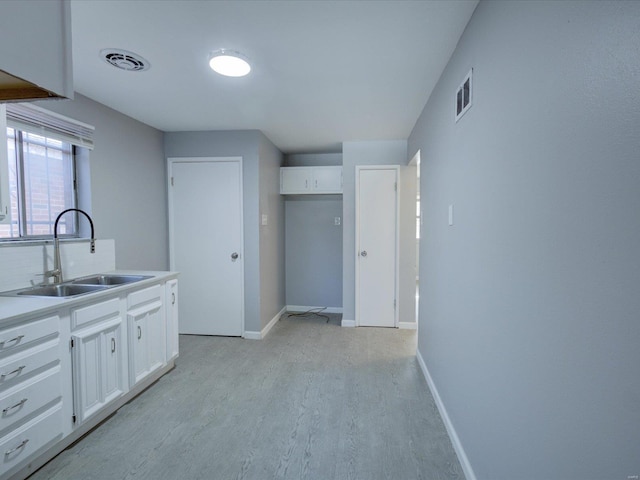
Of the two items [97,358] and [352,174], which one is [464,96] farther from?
[97,358]

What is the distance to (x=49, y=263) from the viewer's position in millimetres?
2330

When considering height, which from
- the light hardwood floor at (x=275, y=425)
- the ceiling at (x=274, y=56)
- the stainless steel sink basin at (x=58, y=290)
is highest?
the ceiling at (x=274, y=56)

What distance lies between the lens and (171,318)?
2.82m

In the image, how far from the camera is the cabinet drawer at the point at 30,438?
4.89 ft

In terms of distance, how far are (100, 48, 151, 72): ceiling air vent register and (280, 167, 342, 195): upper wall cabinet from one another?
246 centimetres

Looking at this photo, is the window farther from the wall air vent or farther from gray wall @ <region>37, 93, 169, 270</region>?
the wall air vent

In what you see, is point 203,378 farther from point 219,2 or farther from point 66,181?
point 219,2

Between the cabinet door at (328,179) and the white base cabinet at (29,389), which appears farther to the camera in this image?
the cabinet door at (328,179)

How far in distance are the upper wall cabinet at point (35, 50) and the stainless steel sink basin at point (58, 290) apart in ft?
5.02

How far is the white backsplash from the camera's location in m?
2.06

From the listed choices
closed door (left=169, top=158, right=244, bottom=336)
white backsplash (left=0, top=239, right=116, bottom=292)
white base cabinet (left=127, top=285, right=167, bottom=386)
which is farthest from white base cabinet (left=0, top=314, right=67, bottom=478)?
closed door (left=169, top=158, right=244, bottom=336)

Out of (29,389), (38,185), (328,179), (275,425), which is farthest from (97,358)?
(328,179)

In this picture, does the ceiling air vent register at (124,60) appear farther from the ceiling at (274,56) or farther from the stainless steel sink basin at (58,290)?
the stainless steel sink basin at (58,290)

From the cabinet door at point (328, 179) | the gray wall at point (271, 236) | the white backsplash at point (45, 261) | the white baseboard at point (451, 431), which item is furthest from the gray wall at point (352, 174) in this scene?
the white backsplash at point (45, 261)
